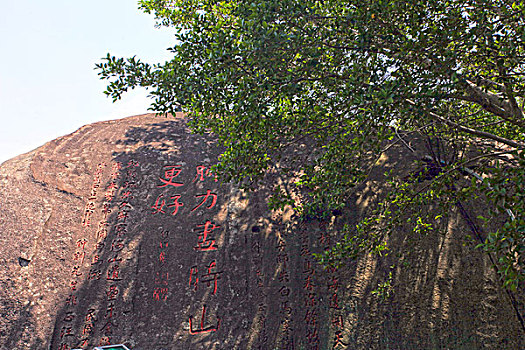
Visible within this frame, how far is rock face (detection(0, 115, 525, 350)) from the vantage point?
6188 millimetres

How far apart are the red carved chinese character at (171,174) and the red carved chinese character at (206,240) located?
1361 millimetres

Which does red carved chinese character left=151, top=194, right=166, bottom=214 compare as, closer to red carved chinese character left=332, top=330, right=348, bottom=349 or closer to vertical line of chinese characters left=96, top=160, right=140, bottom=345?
vertical line of chinese characters left=96, top=160, right=140, bottom=345

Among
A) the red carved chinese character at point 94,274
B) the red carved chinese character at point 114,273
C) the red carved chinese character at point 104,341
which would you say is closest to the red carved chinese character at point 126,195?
the red carved chinese character at point 114,273

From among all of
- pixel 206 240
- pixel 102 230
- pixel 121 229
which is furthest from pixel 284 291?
pixel 102 230

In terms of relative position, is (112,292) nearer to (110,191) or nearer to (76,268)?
(76,268)

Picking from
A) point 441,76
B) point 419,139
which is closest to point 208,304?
point 441,76

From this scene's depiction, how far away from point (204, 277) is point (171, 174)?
280 centimetres

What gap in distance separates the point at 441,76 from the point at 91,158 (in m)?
7.80

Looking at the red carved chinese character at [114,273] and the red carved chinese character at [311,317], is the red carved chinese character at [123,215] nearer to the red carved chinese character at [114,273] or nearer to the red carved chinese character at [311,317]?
the red carved chinese character at [114,273]

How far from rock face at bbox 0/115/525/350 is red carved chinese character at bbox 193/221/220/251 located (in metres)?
0.02

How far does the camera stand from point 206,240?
7.59 metres

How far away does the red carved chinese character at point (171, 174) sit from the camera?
8.59 m

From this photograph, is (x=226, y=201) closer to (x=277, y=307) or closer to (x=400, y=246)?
(x=277, y=307)

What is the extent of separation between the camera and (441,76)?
4172 millimetres
